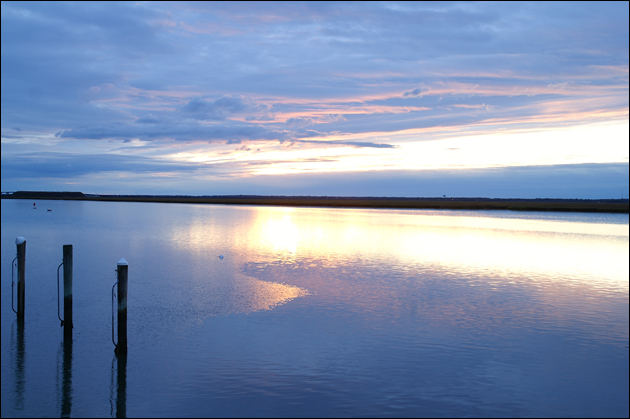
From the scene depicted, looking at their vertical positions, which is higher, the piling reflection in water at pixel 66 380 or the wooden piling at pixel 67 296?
the wooden piling at pixel 67 296

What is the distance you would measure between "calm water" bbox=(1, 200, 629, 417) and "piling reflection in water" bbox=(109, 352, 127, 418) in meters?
0.03

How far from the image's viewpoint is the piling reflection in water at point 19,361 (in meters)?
8.23

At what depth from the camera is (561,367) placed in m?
9.86

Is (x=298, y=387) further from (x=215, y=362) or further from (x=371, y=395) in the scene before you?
(x=215, y=362)

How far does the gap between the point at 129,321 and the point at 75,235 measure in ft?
95.2

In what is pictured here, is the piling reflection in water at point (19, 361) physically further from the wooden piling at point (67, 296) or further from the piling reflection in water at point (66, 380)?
the wooden piling at point (67, 296)

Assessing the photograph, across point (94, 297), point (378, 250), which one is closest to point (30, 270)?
point (94, 297)

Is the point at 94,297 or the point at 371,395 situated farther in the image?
the point at 94,297

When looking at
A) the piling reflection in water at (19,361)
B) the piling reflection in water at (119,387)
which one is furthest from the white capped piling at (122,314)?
the piling reflection in water at (19,361)

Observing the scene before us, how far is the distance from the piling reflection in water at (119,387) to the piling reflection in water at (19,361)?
1.46m

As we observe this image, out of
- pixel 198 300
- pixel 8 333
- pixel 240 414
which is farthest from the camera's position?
pixel 198 300

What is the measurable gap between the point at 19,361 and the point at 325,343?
22.0 feet

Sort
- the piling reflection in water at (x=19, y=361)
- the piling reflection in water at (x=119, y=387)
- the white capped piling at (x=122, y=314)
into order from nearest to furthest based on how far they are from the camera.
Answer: the piling reflection in water at (x=119, y=387)
the piling reflection in water at (x=19, y=361)
the white capped piling at (x=122, y=314)

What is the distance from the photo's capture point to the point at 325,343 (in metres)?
11.2
